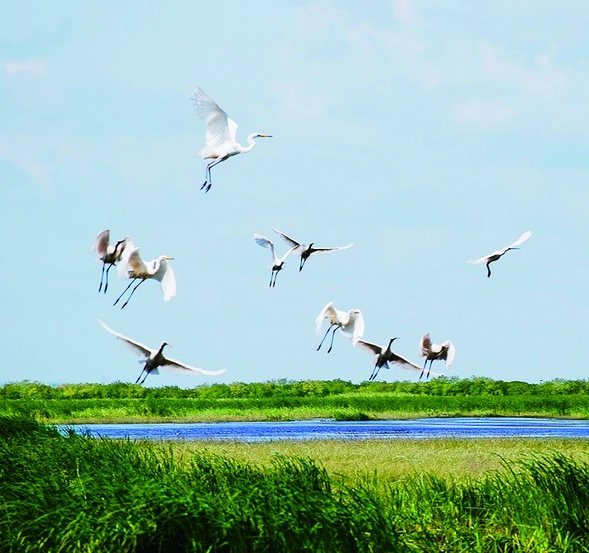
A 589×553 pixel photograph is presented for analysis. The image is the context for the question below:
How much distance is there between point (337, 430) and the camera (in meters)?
28.5

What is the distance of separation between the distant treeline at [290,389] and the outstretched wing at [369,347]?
22.2 meters

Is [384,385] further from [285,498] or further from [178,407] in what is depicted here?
[285,498]

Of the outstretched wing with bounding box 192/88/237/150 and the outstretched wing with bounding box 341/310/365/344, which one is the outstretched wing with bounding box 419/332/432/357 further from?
the outstretched wing with bounding box 192/88/237/150

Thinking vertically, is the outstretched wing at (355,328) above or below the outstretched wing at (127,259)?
above

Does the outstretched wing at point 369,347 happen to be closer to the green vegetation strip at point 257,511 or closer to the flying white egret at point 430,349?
the flying white egret at point 430,349

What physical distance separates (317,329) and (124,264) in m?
4.69

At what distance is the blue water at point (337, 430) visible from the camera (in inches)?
1021

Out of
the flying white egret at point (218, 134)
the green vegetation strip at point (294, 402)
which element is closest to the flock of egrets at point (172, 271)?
the flying white egret at point (218, 134)

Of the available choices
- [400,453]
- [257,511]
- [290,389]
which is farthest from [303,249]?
[290,389]

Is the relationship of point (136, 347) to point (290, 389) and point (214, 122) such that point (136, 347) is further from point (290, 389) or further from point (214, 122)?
point (290, 389)

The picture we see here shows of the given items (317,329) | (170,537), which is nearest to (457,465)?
(317,329)

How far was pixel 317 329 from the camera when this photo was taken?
20562mm

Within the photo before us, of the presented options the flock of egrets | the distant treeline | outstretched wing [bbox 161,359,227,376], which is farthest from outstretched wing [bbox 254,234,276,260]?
the distant treeline

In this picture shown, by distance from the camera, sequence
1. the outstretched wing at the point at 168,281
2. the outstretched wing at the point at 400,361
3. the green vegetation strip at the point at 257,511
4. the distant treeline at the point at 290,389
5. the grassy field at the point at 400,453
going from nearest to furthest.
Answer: the green vegetation strip at the point at 257,511, the grassy field at the point at 400,453, the outstretched wing at the point at 168,281, the outstretched wing at the point at 400,361, the distant treeline at the point at 290,389
